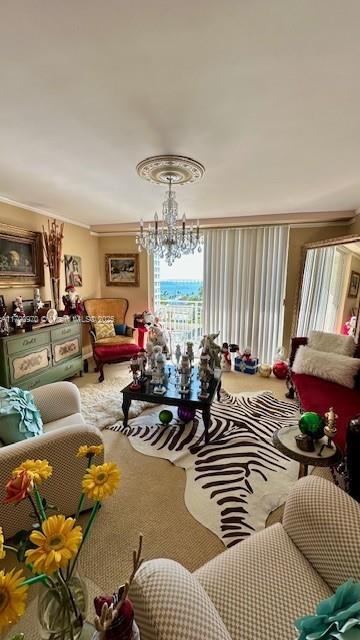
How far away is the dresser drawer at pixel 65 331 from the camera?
3.35 meters

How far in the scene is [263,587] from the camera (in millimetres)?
937

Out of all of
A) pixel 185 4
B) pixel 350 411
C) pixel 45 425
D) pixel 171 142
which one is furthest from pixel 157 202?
pixel 350 411

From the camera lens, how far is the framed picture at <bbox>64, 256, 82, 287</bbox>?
13.5 ft

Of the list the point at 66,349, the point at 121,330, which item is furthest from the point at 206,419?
the point at 121,330

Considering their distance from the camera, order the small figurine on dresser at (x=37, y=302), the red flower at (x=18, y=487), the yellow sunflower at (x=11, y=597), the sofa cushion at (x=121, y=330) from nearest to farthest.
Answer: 1. the yellow sunflower at (x=11, y=597)
2. the red flower at (x=18, y=487)
3. the small figurine on dresser at (x=37, y=302)
4. the sofa cushion at (x=121, y=330)

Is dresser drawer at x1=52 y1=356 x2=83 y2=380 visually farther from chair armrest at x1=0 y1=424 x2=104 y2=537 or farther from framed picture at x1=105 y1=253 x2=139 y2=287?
chair armrest at x1=0 y1=424 x2=104 y2=537

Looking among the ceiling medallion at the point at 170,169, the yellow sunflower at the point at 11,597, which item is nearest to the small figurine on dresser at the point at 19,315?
the ceiling medallion at the point at 170,169

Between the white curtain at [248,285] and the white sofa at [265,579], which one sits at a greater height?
the white curtain at [248,285]

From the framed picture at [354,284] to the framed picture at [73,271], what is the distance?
3.76 metres

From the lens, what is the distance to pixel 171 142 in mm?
1725

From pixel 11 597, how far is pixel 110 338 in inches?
146

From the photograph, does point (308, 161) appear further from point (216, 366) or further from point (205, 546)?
point (205, 546)

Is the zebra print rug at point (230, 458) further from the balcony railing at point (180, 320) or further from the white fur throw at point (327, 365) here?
the balcony railing at point (180, 320)

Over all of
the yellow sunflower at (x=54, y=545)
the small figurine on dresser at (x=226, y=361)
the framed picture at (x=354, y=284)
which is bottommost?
the small figurine on dresser at (x=226, y=361)
